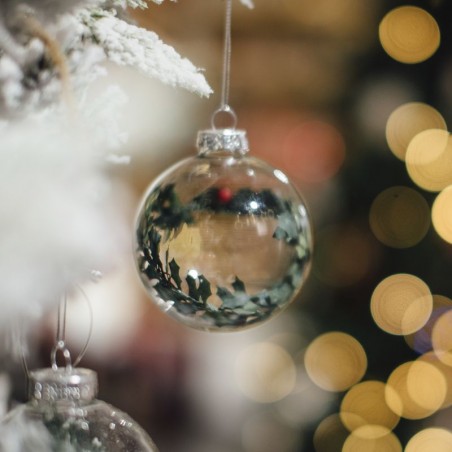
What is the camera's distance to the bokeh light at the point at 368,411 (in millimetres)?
1999

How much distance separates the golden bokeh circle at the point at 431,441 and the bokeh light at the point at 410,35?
2.96 ft

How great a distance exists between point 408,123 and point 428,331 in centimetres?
51

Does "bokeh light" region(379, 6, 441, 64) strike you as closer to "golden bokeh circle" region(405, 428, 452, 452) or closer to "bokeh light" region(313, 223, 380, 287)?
"bokeh light" region(313, 223, 380, 287)

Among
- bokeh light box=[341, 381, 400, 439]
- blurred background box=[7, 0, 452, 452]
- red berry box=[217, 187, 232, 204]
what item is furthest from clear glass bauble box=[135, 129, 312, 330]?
bokeh light box=[341, 381, 400, 439]

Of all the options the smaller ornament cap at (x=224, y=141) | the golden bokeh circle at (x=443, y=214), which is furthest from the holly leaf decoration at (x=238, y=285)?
the golden bokeh circle at (x=443, y=214)

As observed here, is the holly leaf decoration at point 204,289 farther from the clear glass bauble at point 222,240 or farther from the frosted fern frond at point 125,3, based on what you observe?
the frosted fern frond at point 125,3

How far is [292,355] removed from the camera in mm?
2082

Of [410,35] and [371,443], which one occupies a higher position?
[410,35]

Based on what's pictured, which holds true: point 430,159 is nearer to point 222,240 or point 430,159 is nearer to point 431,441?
point 431,441

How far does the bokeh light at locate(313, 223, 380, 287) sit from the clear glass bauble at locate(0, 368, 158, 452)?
1.49 metres

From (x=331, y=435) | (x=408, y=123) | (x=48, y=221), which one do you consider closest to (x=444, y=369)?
(x=331, y=435)

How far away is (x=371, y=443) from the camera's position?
79.0 inches

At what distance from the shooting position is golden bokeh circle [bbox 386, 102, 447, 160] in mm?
1920

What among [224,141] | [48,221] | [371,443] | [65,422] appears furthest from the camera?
[371,443]
